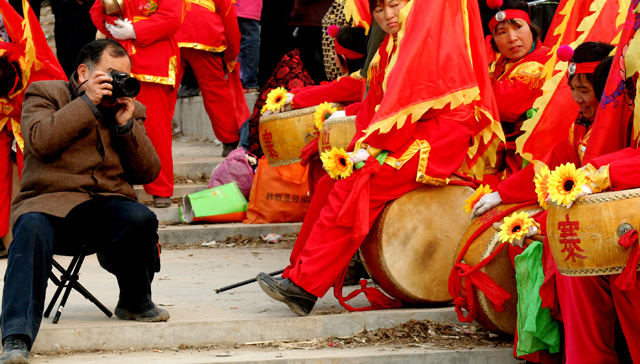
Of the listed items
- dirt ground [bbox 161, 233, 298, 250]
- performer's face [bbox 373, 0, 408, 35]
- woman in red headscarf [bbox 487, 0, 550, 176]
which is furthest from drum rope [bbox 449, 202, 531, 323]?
dirt ground [bbox 161, 233, 298, 250]

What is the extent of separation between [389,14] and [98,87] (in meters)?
1.47

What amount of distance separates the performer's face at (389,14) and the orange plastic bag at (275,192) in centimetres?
270

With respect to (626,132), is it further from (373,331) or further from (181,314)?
(181,314)

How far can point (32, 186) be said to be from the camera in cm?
471

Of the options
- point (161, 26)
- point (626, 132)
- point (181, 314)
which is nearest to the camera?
point (626, 132)

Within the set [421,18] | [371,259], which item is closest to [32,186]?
[371,259]

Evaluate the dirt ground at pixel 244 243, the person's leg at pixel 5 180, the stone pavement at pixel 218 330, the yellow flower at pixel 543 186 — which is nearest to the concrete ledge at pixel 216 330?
the stone pavement at pixel 218 330

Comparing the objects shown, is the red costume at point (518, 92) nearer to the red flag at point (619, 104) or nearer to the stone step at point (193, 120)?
the red flag at point (619, 104)

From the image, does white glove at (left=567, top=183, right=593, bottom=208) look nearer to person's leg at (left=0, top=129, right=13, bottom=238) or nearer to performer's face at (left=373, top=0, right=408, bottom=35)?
performer's face at (left=373, top=0, right=408, bottom=35)

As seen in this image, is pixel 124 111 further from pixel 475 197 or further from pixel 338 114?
pixel 475 197

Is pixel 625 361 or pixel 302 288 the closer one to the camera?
pixel 625 361

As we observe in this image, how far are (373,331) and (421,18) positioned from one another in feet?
4.90

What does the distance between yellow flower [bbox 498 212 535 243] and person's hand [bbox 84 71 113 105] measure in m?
1.83

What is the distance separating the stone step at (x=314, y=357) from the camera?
450 centimetres
